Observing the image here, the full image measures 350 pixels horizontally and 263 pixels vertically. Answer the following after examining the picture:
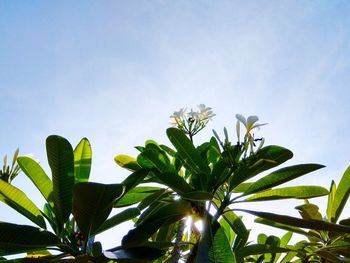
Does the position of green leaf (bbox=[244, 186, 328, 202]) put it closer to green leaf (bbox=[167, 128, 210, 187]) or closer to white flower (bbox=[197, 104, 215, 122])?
green leaf (bbox=[167, 128, 210, 187])

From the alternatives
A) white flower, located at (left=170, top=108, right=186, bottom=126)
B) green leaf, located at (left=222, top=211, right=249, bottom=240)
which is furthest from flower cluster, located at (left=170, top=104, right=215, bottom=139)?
green leaf, located at (left=222, top=211, right=249, bottom=240)

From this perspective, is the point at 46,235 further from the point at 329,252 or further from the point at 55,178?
the point at 329,252

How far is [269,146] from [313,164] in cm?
23

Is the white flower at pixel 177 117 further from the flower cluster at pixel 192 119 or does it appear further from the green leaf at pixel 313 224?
the green leaf at pixel 313 224

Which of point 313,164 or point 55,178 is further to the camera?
point 313,164

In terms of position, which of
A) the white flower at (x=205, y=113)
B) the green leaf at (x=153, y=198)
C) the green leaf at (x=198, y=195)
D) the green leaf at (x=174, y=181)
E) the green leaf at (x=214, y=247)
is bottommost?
the green leaf at (x=214, y=247)

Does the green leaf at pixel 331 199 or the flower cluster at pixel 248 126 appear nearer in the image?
the flower cluster at pixel 248 126

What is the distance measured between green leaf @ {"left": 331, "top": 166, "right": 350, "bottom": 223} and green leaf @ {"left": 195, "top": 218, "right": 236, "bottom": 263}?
944mm

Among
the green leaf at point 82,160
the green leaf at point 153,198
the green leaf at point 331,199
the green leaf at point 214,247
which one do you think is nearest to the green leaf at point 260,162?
the green leaf at point 214,247

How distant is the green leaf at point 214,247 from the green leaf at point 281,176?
0.36m

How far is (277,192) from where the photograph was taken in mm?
2041

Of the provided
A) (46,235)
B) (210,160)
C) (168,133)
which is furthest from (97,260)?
(210,160)

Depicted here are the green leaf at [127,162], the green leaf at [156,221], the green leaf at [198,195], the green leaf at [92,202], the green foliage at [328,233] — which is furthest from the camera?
the green leaf at [127,162]

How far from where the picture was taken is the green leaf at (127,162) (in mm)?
2289
